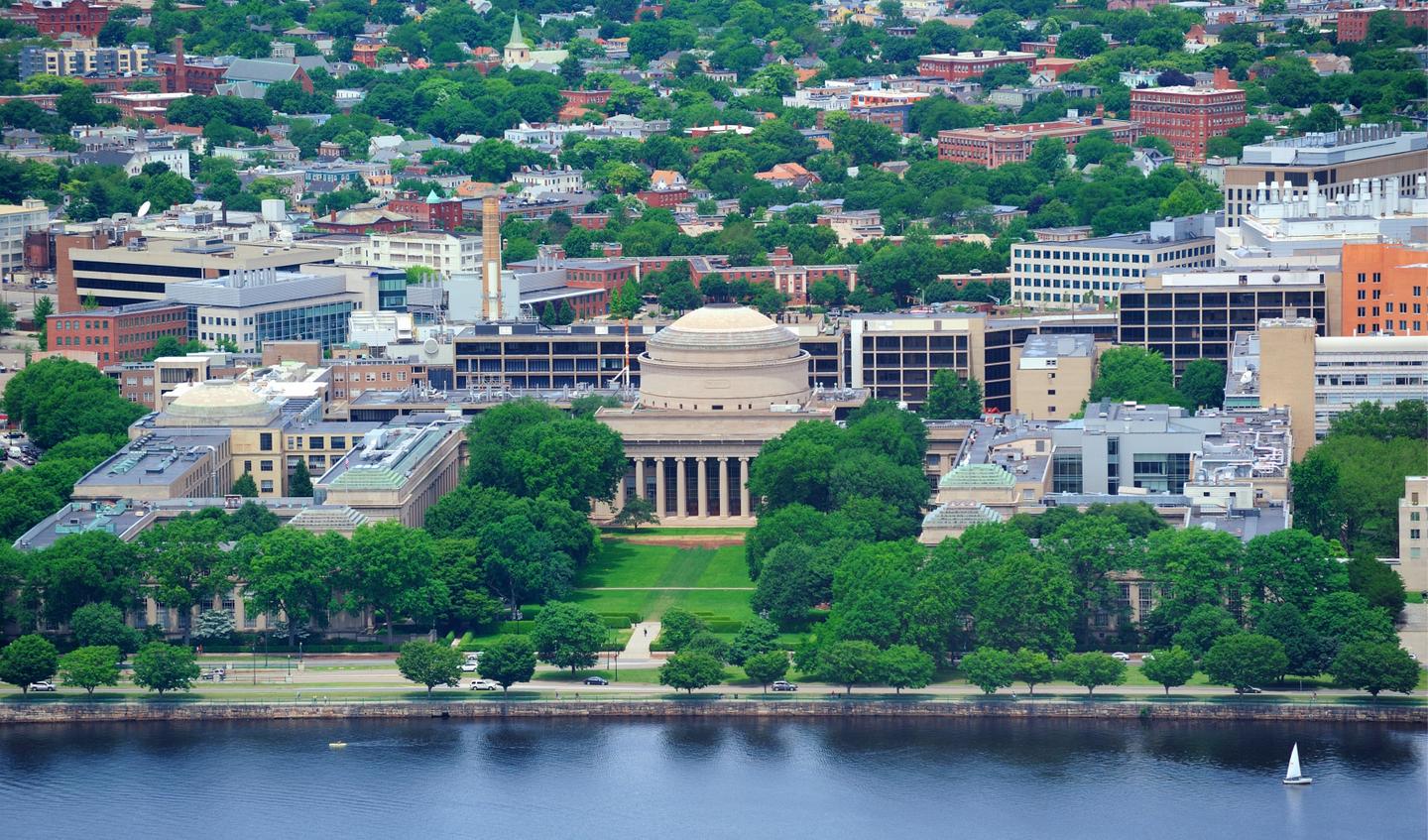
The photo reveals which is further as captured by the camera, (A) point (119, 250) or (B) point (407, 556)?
(A) point (119, 250)

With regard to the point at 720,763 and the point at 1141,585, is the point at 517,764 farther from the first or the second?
the point at 1141,585

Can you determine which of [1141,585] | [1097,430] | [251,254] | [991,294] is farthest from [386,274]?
[1141,585]

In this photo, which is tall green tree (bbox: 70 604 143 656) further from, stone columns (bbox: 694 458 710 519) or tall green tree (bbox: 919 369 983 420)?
tall green tree (bbox: 919 369 983 420)

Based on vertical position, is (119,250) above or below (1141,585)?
above

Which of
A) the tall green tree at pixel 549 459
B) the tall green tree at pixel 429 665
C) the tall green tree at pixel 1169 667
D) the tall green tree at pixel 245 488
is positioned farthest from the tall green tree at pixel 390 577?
the tall green tree at pixel 1169 667

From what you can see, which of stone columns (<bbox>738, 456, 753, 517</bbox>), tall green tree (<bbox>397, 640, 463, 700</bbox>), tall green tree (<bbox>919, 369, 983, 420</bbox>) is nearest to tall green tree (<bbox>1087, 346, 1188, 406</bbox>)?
tall green tree (<bbox>919, 369, 983, 420</bbox>)

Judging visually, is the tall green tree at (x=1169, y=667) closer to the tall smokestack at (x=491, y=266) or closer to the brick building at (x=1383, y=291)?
the brick building at (x=1383, y=291)

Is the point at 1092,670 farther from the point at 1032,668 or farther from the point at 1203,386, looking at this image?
the point at 1203,386
